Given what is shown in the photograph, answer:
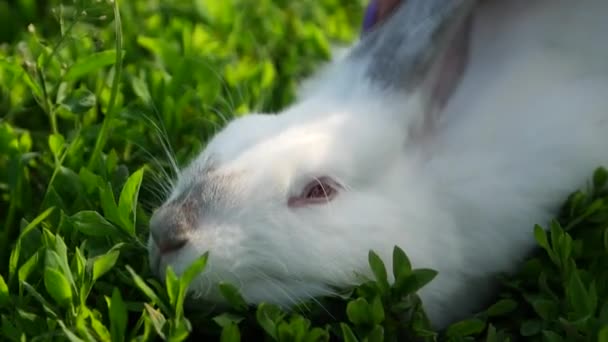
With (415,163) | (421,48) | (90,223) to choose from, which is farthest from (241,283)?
(421,48)

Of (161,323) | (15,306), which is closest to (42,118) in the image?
(15,306)

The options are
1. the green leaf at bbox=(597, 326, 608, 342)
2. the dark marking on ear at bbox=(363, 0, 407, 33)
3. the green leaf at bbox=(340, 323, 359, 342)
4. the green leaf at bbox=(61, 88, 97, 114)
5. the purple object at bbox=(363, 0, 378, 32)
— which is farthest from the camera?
the purple object at bbox=(363, 0, 378, 32)

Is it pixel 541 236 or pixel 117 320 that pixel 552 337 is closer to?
pixel 541 236

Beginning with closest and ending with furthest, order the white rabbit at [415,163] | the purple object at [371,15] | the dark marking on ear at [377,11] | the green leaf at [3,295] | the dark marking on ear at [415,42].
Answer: the green leaf at [3,295] < the white rabbit at [415,163] < the dark marking on ear at [415,42] < the dark marking on ear at [377,11] < the purple object at [371,15]

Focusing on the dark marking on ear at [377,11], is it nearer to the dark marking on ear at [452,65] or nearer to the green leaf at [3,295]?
the dark marking on ear at [452,65]

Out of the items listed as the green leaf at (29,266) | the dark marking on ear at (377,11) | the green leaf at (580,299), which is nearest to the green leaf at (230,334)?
the green leaf at (29,266)

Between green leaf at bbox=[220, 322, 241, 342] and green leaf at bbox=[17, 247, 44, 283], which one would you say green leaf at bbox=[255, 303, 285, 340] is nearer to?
green leaf at bbox=[220, 322, 241, 342]

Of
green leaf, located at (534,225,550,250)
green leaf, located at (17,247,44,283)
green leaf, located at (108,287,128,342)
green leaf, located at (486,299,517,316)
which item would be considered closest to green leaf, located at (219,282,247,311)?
green leaf, located at (108,287,128,342)

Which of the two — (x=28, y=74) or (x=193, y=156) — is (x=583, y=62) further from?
(x=28, y=74)
